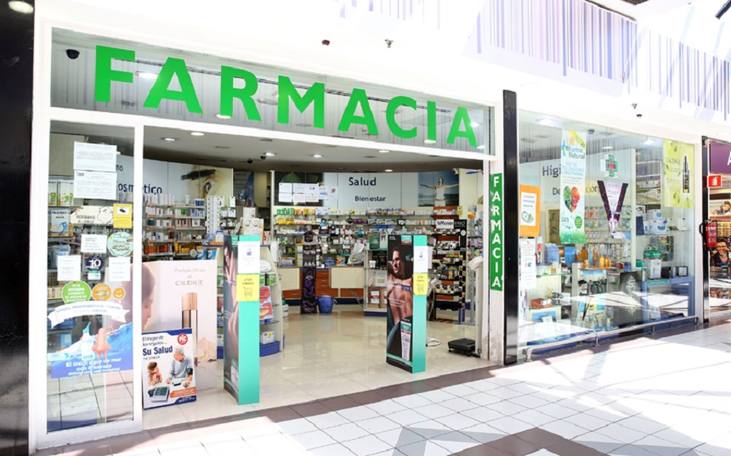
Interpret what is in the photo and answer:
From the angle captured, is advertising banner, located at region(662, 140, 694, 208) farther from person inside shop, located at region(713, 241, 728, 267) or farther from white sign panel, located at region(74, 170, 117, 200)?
white sign panel, located at region(74, 170, 117, 200)

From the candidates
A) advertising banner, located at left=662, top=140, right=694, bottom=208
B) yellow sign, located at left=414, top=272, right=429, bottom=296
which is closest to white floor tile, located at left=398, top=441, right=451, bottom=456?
yellow sign, located at left=414, top=272, right=429, bottom=296

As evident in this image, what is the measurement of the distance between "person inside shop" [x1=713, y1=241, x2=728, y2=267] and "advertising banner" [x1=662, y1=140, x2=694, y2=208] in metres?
4.41

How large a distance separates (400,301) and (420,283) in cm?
34

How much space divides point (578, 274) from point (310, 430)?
4589 millimetres

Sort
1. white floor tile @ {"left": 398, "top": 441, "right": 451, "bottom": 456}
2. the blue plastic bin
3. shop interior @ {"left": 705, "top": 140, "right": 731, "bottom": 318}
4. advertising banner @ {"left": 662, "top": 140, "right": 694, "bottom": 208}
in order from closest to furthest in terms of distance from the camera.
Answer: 1. white floor tile @ {"left": 398, "top": 441, "right": 451, "bottom": 456}
2. advertising banner @ {"left": 662, "top": 140, "right": 694, "bottom": 208}
3. shop interior @ {"left": 705, "top": 140, "right": 731, "bottom": 318}
4. the blue plastic bin

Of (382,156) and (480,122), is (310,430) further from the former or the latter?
(382,156)

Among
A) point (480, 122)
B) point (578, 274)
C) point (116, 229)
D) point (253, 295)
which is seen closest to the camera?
point (116, 229)

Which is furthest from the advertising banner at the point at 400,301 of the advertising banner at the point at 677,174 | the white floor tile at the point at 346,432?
the advertising banner at the point at 677,174

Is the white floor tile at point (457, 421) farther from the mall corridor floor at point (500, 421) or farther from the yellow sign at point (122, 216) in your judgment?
the yellow sign at point (122, 216)

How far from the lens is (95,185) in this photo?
12.2 feet

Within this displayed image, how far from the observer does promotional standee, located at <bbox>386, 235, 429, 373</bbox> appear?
554 cm

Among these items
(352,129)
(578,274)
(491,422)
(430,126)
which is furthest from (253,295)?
(578,274)

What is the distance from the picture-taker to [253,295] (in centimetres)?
450

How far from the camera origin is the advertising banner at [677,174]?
820 centimetres
